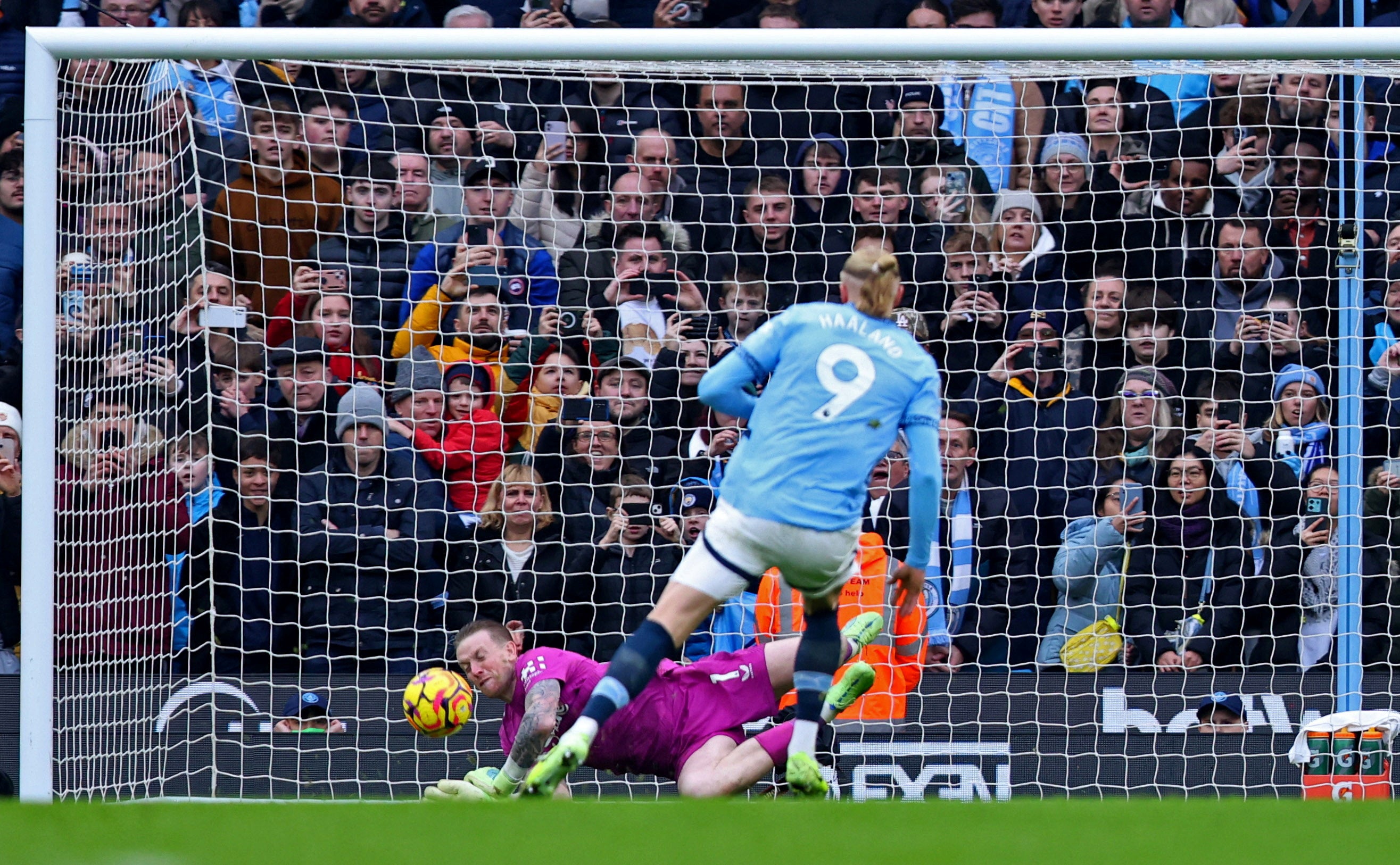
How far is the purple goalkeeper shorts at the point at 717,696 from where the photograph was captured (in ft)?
19.0

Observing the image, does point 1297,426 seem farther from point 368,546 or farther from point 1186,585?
point 368,546

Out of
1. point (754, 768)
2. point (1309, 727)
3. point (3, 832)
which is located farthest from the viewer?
point (1309, 727)

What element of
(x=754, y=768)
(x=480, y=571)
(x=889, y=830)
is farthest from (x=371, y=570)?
(x=889, y=830)

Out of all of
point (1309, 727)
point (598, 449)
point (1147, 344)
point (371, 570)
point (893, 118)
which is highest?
point (893, 118)

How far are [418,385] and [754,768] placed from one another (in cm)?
259

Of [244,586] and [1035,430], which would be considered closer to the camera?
[244,586]

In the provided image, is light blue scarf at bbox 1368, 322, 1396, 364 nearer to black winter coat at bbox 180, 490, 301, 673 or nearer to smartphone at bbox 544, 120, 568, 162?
smartphone at bbox 544, 120, 568, 162

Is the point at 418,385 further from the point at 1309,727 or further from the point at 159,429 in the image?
the point at 1309,727

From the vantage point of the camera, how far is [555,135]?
749 centimetres

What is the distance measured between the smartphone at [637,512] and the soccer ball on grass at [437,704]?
155 centimetres

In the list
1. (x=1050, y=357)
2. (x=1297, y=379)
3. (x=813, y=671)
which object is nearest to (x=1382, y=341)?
(x=1297, y=379)

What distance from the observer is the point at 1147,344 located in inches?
289

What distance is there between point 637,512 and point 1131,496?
224 cm

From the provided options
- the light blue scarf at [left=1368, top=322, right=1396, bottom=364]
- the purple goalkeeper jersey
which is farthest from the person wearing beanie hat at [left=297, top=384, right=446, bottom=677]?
the light blue scarf at [left=1368, top=322, right=1396, bottom=364]
